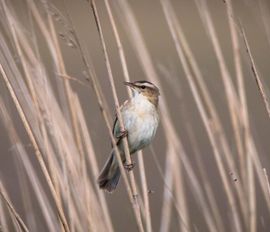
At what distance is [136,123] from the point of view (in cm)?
438

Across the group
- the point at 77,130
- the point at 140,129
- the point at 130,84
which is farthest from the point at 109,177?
the point at 77,130

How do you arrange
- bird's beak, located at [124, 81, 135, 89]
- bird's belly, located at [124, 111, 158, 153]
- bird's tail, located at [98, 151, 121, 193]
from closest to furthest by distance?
bird's beak, located at [124, 81, 135, 89], bird's tail, located at [98, 151, 121, 193], bird's belly, located at [124, 111, 158, 153]

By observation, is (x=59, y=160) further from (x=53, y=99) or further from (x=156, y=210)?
(x=156, y=210)

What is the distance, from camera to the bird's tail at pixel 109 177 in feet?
13.4

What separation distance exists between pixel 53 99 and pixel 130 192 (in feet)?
2.11

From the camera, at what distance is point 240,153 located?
3619 millimetres

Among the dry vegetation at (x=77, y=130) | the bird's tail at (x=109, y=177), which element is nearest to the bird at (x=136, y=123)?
the bird's tail at (x=109, y=177)

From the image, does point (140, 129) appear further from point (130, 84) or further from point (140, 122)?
point (130, 84)

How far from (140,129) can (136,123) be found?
5 centimetres

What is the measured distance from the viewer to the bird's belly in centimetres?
429

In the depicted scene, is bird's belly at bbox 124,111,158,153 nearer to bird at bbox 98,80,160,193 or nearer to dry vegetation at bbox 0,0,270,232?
bird at bbox 98,80,160,193

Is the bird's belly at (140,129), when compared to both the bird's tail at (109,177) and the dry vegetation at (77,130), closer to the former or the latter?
the bird's tail at (109,177)

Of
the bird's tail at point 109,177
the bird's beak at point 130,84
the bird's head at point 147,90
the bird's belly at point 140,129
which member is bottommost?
the bird's tail at point 109,177

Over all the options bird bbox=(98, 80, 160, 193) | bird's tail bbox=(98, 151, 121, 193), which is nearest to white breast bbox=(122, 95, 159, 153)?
bird bbox=(98, 80, 160, 193)
